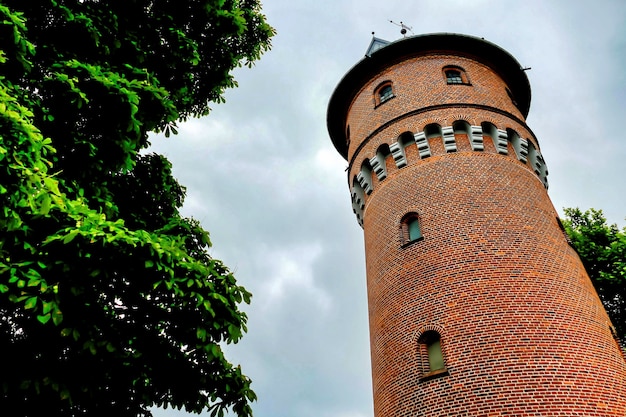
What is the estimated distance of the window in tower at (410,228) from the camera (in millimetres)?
13773

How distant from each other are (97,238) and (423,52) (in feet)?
51.5

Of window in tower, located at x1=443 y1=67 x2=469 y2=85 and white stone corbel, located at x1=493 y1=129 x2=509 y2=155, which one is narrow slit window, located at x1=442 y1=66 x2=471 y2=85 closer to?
window in tower, located at x1=443 y1=67 x2=469 y2=85

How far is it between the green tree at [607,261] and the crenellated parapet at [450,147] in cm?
424

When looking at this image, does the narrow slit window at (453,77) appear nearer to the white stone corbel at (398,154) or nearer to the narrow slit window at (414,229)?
the white stone corbel at (398,154)

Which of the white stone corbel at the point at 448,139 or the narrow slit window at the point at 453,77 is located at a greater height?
the narrow slit window at the point at 453,77

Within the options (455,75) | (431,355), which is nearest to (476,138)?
(455,75)

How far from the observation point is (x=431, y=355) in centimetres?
1147

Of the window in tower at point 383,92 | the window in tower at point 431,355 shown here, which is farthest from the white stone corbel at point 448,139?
the window in tower at point 431,355

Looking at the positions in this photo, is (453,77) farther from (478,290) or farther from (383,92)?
(478,290)

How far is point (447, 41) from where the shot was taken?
18.2 metres

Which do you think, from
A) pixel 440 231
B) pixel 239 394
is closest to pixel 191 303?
pixel 239 394

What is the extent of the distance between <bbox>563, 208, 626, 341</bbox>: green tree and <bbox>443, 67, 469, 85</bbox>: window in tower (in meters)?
7.87

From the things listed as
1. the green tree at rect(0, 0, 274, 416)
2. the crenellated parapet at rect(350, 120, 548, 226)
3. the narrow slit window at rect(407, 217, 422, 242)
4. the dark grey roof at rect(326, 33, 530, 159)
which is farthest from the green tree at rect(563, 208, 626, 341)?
the green tree at rect(0, 0, 274, 416)

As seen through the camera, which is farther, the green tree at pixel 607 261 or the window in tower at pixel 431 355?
the green tree at pixel 607 261
